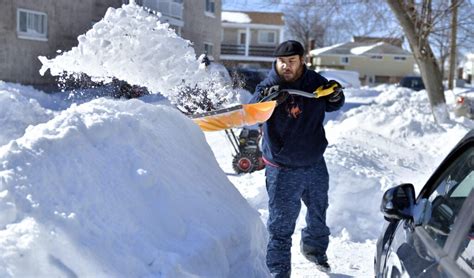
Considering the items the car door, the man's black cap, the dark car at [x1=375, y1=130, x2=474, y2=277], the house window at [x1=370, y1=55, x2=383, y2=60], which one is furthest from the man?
the house window at [x1=370, y1=55, x2=383, y2=60]

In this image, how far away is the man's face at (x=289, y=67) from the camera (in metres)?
4.55

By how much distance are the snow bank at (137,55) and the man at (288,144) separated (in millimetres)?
2362

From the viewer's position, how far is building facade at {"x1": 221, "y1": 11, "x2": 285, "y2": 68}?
4753 centimetres

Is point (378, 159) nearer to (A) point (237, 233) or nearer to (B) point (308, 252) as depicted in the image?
(B) point (308, 252)

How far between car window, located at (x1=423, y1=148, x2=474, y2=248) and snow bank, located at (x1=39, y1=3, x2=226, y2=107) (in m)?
4.05

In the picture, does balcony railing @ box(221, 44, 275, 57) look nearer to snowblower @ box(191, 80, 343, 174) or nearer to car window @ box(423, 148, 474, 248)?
snowblower @ box(191, 80, 343, 174)

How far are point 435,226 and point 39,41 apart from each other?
20.4 m

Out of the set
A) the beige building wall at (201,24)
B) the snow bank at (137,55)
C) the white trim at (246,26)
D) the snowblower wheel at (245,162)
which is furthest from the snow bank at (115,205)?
the white trim at (246,26)

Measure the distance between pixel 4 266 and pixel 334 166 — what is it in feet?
18.3

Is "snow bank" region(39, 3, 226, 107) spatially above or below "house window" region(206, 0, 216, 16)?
below

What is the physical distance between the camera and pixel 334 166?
7.71 metres

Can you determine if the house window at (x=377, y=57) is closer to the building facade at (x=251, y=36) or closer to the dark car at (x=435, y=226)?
the building facade at (x=251, y=36)

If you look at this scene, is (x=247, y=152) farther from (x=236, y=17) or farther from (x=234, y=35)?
(x=236, y=17)

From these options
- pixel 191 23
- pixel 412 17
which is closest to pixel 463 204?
pixel 412 17
